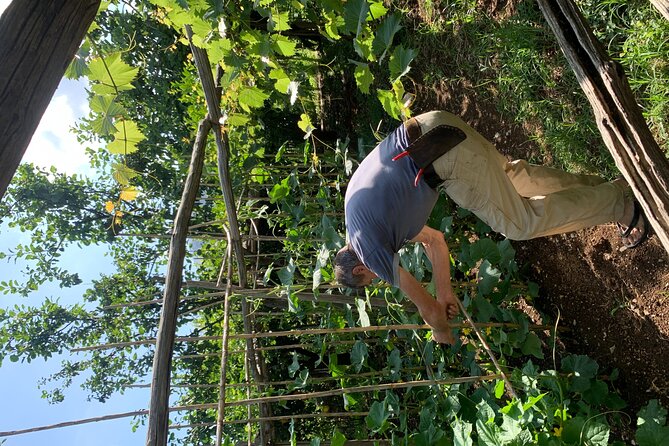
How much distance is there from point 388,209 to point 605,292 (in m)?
1.31

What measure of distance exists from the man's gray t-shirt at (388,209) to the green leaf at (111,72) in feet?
3.17

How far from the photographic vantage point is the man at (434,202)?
1.95 metres

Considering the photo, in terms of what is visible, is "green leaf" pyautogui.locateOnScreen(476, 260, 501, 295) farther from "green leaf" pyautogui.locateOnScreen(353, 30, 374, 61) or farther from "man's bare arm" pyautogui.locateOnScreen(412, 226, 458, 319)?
"green leaf" pyautogui.locateOnScreen(353, 30, 374, 61)

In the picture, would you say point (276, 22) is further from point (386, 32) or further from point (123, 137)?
point (123, 137)

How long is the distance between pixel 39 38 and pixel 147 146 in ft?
16.2

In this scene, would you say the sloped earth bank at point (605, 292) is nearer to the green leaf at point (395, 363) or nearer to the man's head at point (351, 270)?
the green leaf at point (395, 363)

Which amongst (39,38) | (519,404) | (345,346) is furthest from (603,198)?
(345,346)

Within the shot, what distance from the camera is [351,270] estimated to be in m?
2.12

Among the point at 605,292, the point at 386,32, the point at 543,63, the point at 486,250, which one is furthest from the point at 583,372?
the point at 386,32

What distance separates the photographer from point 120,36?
17.7 feet

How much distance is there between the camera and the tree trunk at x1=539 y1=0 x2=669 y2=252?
4.10ft

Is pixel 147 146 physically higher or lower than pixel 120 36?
lower

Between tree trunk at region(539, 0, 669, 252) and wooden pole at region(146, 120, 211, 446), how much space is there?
1371mm

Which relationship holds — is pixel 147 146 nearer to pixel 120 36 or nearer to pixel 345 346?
pixel 120 36
